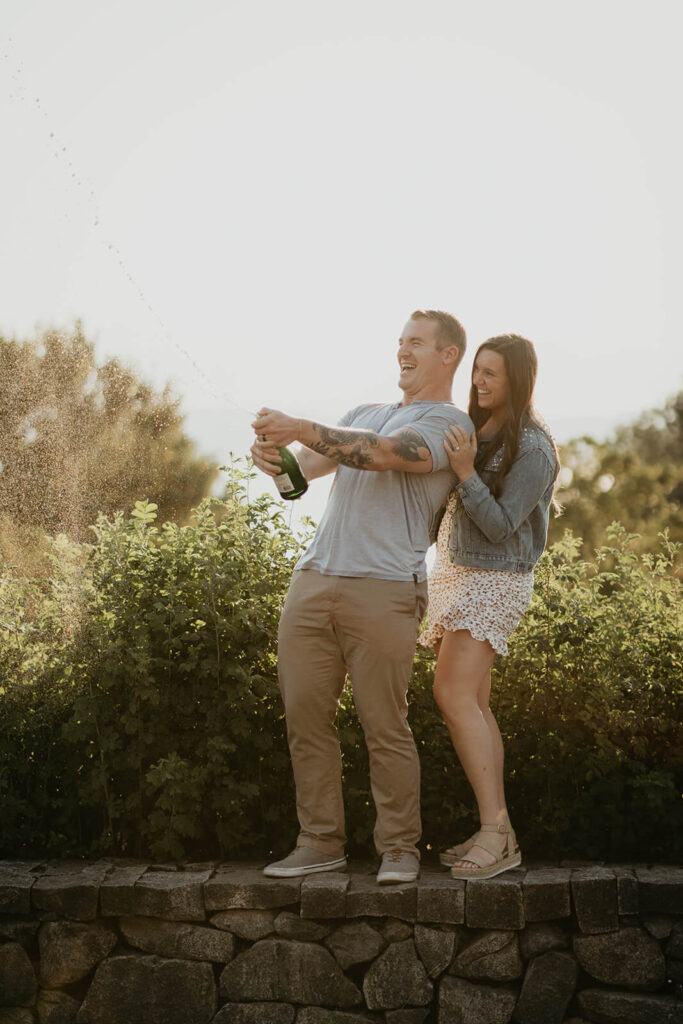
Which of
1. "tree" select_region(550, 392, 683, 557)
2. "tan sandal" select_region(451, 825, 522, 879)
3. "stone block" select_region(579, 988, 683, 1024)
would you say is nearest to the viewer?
"stone block" select_region(579, 988, 683, 1024)

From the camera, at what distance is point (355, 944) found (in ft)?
11.9

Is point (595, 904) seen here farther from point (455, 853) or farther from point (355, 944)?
point (355, 944)

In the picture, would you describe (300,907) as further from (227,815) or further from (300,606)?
(300,606)

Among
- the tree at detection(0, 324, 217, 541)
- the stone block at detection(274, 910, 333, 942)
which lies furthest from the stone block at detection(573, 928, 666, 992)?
the tree at detection(0, 324, 217, 541)

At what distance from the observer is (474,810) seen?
404 centimetres

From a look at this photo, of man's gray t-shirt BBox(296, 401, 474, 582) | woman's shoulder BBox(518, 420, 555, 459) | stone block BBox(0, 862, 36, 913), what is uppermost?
woman's shoulder BBox(518, 420, 555, 459)

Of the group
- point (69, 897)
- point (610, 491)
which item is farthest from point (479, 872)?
point (610, 491)

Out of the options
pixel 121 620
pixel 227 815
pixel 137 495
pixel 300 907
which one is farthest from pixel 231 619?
pixel 137 495

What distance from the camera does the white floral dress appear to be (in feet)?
12.4

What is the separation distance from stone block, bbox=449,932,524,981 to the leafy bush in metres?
0.51

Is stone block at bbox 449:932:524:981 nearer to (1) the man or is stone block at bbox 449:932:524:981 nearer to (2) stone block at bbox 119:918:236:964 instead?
(1) the man

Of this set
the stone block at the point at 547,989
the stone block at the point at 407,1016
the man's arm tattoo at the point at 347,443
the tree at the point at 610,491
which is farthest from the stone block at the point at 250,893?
the tree at the point at 610,491

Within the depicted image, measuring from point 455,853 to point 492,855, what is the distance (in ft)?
0.64

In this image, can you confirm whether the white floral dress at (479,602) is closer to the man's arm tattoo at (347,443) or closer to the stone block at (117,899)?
the man's arm tattoo at (347,443)
